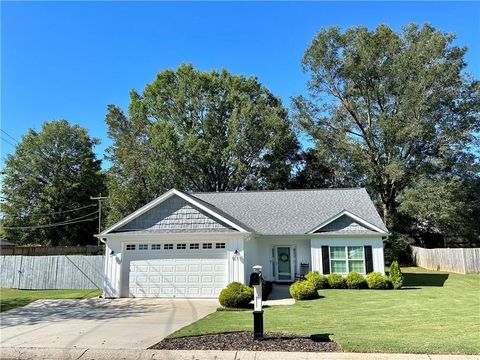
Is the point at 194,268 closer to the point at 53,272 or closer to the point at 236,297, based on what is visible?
the point at 236,297

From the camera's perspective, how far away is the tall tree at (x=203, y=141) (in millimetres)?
37531

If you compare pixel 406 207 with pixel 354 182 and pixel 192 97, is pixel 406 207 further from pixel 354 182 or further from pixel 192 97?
pixel 192 97

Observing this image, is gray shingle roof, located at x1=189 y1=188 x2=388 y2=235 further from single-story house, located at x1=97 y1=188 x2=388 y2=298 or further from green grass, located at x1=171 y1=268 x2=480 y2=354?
green grass, located at x1=171 y1=268 x2=480 y2=354

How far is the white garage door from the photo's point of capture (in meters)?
16.6

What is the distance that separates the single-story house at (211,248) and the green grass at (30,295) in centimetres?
223

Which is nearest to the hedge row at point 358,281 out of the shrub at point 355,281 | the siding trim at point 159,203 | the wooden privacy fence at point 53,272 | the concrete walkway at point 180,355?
the shrub at point 355,281

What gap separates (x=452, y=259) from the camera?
24.6 meters

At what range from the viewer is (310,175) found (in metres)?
41.1

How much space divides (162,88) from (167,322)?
34.1m

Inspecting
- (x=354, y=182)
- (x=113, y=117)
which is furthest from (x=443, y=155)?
(x=113, y=117)

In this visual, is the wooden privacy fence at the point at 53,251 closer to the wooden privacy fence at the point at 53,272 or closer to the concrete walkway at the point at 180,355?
the wooden privacy fence at the point at 53,272

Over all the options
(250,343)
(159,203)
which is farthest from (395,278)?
(250,343)

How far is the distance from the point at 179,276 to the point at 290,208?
921cm

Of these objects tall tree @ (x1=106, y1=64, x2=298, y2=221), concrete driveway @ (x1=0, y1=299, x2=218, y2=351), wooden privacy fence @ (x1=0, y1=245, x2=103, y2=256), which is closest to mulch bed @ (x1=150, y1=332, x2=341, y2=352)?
concrete driveway @ (x1=0, y1=299, x2=218, y2=351)
